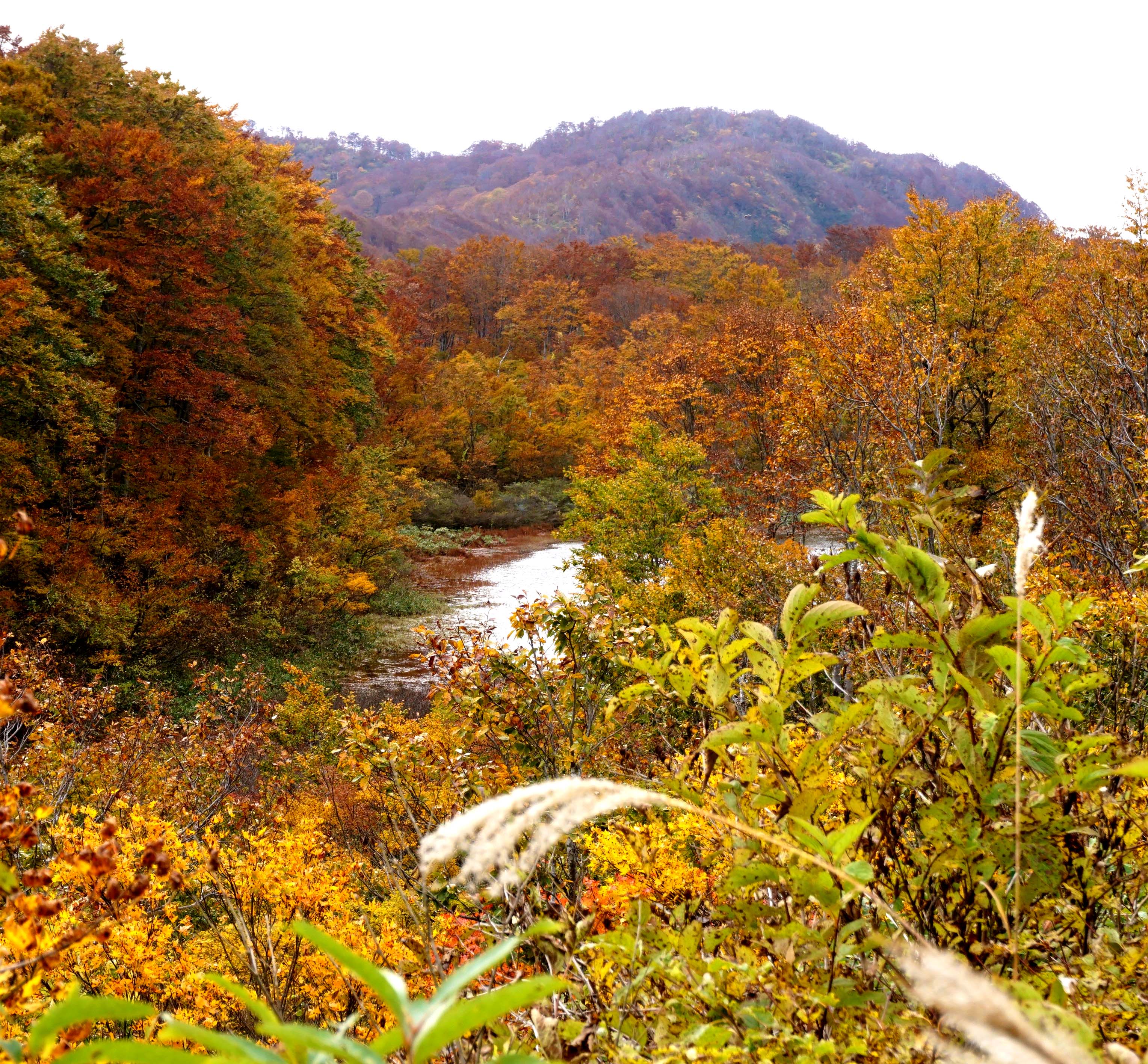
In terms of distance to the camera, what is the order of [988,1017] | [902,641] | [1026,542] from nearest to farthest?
[988,1017] → [1026,542] → [902,641]

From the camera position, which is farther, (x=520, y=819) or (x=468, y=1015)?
(x=520, y=819)

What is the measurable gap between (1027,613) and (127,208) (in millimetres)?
16030

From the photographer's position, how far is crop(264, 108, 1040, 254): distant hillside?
95.8m

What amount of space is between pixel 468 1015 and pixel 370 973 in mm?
80

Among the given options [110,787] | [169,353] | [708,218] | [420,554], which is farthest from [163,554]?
[708,218]

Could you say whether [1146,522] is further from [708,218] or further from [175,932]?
[708,218]

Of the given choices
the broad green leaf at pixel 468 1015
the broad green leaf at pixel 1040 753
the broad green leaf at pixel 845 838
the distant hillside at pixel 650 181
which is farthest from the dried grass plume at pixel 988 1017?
the distant hillside at pixel 650 181

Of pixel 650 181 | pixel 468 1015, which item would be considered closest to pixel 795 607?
pixel 468 1015

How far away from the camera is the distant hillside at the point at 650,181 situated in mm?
95812

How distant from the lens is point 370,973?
0.52m

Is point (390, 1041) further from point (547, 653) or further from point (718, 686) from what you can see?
point (547, 653)

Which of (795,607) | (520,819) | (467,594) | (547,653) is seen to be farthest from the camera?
(467,594)

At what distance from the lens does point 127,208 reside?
1349cm

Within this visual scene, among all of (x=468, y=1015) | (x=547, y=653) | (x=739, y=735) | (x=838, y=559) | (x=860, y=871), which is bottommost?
(x=547, y=653)
